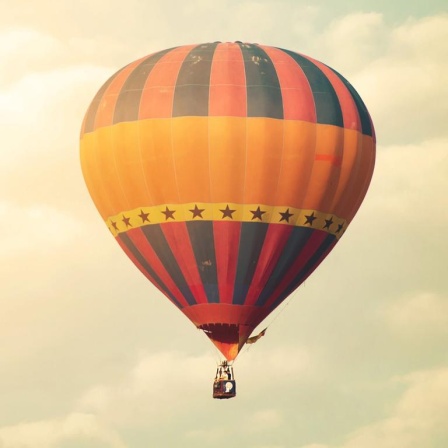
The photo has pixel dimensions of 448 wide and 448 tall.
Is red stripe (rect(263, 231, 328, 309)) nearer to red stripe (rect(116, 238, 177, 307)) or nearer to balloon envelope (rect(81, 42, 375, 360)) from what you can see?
balloon envelope (rect(81, 42, 375, 360))

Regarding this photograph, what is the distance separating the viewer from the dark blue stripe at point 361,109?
73.9 metres

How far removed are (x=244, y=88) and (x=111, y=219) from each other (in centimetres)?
477

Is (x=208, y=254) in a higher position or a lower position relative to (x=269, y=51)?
lower

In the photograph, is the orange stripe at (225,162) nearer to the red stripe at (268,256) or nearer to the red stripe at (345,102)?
the red stripe at (345,102)

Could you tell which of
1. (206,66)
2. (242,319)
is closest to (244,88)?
(206,66)

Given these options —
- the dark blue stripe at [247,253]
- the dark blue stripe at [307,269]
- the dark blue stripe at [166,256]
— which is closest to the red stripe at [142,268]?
the dark blue stripe at [166,256]

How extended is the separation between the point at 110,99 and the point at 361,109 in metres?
6.24

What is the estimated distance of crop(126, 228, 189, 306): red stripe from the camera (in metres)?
73.0

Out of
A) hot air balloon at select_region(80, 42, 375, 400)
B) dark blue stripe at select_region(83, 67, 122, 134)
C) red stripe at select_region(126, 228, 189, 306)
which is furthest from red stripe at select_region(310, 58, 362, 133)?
red stripe at select_region(126, 228, 189, 306)

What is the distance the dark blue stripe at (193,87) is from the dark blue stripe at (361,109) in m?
3.59

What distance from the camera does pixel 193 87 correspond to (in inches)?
2844

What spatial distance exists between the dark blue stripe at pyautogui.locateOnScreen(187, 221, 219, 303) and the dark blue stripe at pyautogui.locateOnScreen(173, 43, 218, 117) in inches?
107

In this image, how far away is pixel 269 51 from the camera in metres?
73.5

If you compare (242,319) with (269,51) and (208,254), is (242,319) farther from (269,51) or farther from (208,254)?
(269,51)
